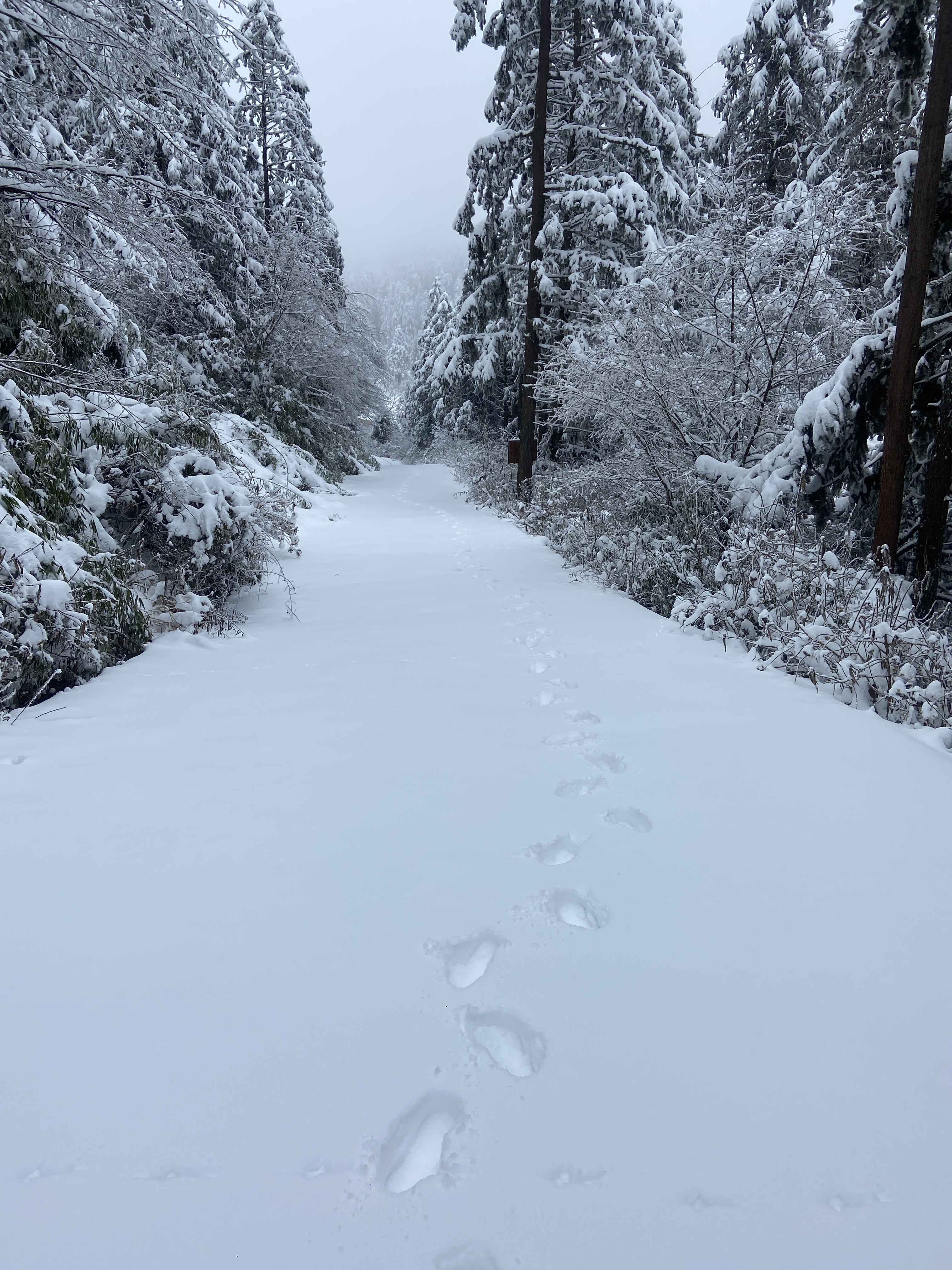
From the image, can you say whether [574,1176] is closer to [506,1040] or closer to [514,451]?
[506,1040]

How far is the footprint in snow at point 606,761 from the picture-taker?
280 cm

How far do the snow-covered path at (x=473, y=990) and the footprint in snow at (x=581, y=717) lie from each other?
0.06 ft

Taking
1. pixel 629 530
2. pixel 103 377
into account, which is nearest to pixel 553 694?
pixel 103 377

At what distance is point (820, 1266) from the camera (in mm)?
1078

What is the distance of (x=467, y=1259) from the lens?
1.07 m

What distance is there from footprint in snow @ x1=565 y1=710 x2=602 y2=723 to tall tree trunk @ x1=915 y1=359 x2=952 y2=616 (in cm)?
272

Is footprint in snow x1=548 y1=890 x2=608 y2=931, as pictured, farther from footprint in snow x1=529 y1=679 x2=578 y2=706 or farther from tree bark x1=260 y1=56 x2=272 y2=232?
tree bark x1=260 y1=56 x2=272 y2=232

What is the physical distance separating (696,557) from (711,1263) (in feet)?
17.9

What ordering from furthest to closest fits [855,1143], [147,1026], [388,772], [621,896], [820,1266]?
[388,772]
[621,896]
[147,1026]
[855,1143]
[820,1266]

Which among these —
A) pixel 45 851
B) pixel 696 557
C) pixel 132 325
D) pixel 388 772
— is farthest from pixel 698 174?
pixel 45 851

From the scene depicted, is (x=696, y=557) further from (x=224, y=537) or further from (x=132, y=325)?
(x=132, y=325)

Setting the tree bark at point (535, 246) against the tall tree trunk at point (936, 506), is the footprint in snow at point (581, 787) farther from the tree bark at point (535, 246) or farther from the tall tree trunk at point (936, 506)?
the tree bark at point (535, 246)

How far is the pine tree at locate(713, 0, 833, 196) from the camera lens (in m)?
13.4

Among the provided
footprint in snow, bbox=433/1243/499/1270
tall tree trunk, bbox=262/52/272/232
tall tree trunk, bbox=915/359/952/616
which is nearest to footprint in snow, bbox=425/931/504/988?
footprint in snow, bbox=433/1243/499/1270
